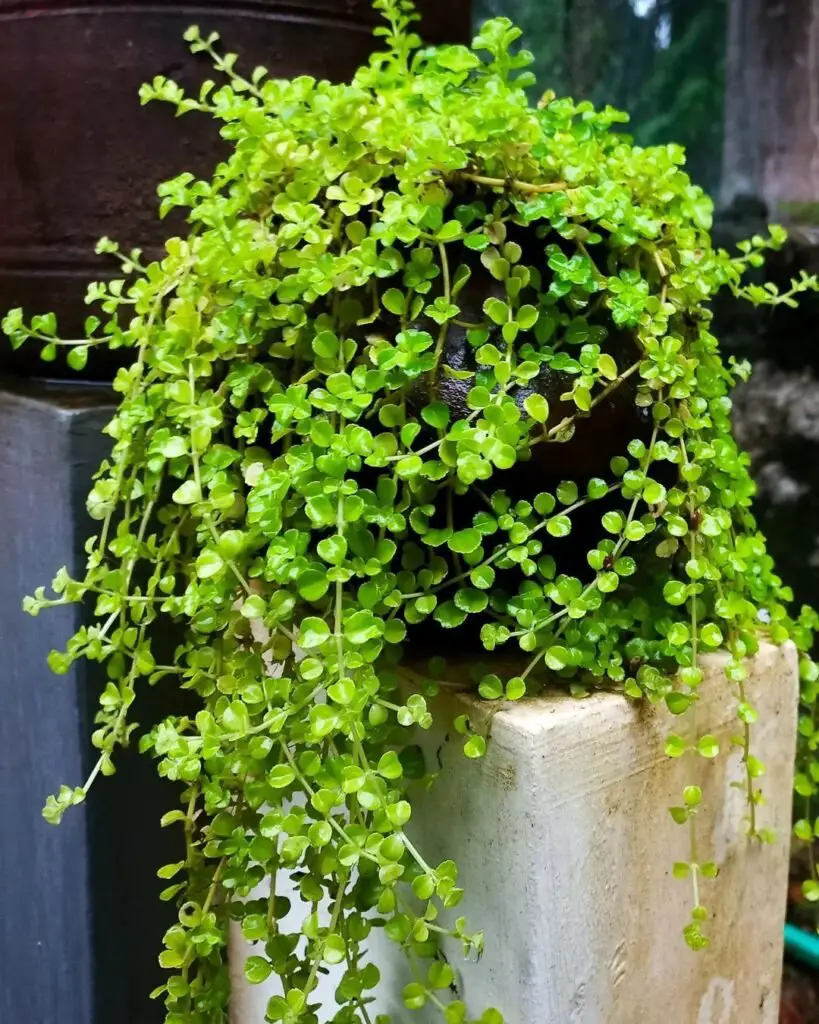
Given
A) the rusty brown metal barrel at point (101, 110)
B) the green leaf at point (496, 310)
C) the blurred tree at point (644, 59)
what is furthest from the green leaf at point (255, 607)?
the blurred tree at point (644, 59)

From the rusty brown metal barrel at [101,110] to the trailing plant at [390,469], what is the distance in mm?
148

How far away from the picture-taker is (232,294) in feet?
2.14

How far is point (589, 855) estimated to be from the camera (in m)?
0.63

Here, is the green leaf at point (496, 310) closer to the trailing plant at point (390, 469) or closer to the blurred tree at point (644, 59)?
the trailing plant at point (390, 469)

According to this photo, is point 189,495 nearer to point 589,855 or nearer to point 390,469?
point 390,469

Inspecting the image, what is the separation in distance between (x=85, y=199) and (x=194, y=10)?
194 millimetres

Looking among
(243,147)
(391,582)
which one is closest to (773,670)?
(391,582)

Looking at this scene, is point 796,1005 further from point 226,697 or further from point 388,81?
point 388,81

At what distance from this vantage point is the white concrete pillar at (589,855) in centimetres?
60

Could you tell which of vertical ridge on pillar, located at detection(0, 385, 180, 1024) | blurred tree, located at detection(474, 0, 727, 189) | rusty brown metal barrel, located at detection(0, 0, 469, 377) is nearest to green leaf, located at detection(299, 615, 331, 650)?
vertical ridge on pillar, located at detection(0, 385, 180, 1024)

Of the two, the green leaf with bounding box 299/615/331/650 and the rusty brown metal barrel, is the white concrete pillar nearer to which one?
the green leaf with bounding box 299/615/331/650

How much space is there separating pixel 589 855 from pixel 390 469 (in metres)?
0.29

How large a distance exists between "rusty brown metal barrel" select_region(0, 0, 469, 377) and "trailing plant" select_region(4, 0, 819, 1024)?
0.15m

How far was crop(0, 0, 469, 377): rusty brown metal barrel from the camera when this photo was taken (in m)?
0.83
